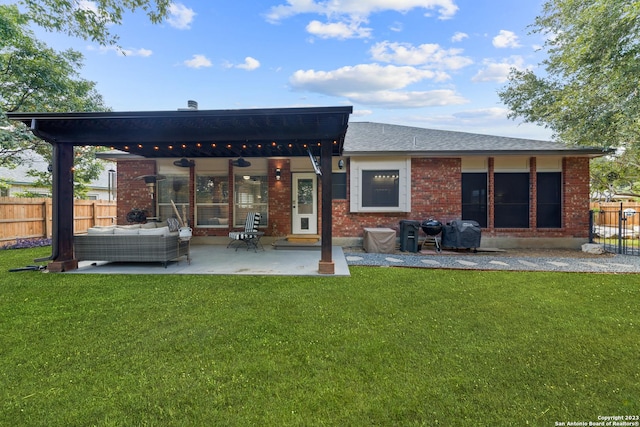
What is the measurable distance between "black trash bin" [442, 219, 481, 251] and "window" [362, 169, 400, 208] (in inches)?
71.7

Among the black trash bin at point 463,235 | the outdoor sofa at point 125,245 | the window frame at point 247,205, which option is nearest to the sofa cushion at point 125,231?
the outdoor sofa at point 125,245

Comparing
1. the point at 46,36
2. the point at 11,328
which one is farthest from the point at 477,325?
the point at 46,36

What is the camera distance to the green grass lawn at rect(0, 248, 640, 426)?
189cm

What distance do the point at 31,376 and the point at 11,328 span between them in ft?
4.56

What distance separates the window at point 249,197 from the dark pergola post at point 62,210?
443cm

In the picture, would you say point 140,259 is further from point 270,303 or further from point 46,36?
point 46,36

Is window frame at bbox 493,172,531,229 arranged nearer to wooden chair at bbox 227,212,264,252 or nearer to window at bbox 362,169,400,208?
window at bbox 362,169,400,208

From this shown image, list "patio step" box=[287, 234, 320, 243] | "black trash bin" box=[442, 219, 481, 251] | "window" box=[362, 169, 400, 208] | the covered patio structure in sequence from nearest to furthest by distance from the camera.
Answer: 1. the covered patio structure
2. "black trash bin" box=[442, 219, 481, 251]
3. "patio step" box=[287, 234, 320, 243]
4. "window" box=[362, 169, 400, 208]

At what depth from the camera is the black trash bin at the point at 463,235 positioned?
314 inches

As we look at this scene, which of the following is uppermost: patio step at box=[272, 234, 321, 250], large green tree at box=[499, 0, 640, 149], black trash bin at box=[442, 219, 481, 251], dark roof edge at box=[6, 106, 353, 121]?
large green tree at box=[499, 0, 640, 149]

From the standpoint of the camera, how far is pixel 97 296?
4.20 m

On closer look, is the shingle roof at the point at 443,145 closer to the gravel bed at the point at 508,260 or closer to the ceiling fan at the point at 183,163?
the gravel bed at the point at 508,260

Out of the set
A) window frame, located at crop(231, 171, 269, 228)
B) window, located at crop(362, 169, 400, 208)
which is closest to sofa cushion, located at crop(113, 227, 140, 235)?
window frame, located at crop(231, 171, 269, 228)

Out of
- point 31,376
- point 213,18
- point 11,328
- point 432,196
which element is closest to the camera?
point 31,376
